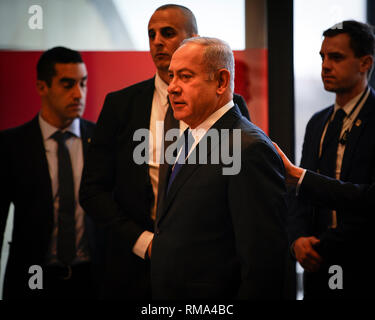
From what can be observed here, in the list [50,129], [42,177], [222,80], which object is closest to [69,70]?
[50,129]

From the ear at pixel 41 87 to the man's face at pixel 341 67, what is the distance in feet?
5.24

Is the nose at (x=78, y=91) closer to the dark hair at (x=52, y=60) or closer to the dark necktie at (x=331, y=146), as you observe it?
the dark hair at (x=52, y=60)

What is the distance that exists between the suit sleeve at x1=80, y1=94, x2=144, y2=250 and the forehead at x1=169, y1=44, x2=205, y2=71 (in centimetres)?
65

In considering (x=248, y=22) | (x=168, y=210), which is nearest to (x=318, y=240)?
(x=168, y=210)

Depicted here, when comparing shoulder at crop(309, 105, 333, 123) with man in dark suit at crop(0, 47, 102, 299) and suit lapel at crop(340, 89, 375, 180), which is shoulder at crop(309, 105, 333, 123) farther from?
man in dark suit at crop(0, 47, 102, 299)

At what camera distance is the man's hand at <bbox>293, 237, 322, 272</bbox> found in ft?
7.74

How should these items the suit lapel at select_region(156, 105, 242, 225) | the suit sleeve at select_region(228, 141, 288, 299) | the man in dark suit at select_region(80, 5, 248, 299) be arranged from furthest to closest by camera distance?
1. the man in dark suit at select_region(80, 5, 248, 299)
2. the suit lapel at select_region(156, 105, 242, 225)
3. the suit sleeve at select_region(228, 141, 288, 299)

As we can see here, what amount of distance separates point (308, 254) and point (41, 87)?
1.79 meters

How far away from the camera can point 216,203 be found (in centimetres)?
172

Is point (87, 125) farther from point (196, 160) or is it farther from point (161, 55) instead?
point (196, 160)

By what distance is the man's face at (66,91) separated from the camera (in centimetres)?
265

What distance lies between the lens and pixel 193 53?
70.2 inches

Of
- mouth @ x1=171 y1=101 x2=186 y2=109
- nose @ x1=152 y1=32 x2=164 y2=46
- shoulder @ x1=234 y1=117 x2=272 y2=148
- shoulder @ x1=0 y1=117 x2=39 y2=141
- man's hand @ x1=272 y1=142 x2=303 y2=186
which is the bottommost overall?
man's hand @ x1=272 y1=142 x2=303 y2=186

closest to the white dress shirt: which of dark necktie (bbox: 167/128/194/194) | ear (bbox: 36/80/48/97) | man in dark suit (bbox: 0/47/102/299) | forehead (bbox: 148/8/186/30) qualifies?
man in dark suit (bbox: 0/47/102/299)
